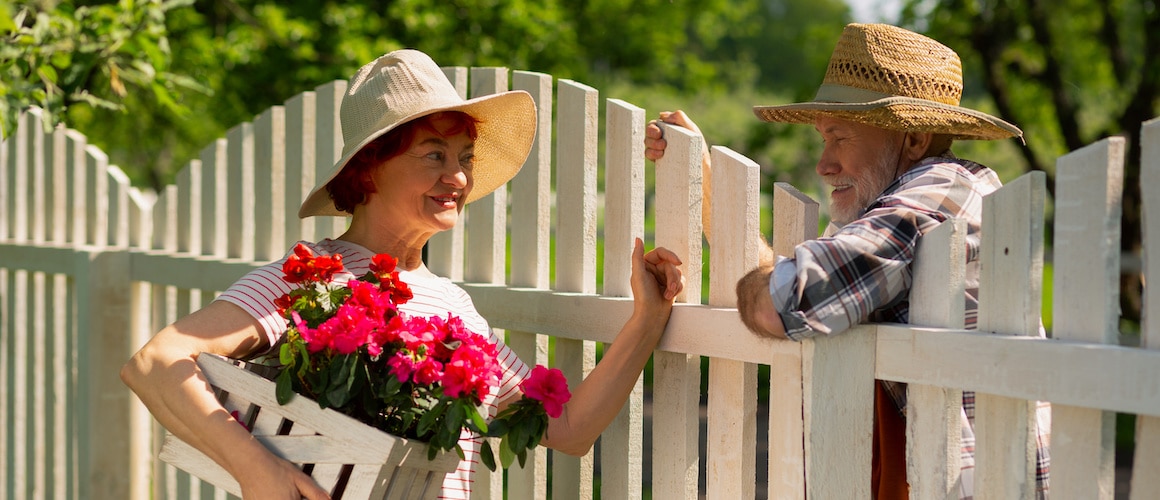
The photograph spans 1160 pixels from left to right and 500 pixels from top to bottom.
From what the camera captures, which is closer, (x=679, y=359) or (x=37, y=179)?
(x=679, y=359)

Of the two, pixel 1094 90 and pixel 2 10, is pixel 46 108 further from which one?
pixel 1094 90

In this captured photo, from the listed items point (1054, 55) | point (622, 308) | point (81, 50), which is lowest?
point (622, 308)

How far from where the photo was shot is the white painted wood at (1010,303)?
1.86m

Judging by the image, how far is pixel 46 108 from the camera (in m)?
3.81

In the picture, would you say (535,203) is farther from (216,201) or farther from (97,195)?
(97,195)

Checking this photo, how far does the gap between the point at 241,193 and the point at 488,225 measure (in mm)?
1200

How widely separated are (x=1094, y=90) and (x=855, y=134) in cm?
→ 1321

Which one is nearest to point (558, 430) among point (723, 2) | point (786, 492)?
point (786, 492)

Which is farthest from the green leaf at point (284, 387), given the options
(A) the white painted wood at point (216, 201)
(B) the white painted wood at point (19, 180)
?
(B) the white painted wood at point (19, 180)

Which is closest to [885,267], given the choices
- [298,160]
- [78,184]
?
[298,160]

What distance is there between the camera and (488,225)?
299 cm

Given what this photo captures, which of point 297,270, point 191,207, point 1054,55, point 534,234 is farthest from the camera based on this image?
point 1054,55

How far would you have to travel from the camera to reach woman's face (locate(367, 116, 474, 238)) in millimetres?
2439

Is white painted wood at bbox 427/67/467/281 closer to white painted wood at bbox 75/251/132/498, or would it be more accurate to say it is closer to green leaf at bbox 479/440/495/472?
green leaf at bbox 479/440/495/472
